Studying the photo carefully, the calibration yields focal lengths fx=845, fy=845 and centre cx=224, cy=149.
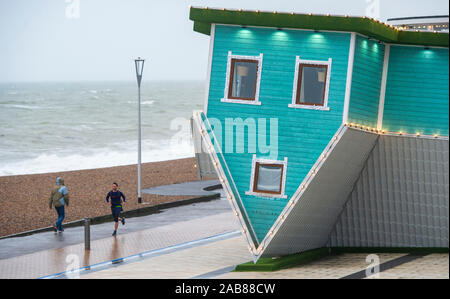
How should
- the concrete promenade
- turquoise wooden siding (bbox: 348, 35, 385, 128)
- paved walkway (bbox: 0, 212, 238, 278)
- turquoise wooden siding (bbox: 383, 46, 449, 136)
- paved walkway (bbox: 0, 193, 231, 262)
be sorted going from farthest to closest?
1. paved walkway (bbox: 0, 193, 231, 262)
2. paved walkway (bbox: 0, 212, 238, 278)
3. the concrete promenade
4. turquoise wooden siding (bbox: 383, 46, 449, 136)
5. turquoise wooden siding (bbox: 348, 35, 385, 128)

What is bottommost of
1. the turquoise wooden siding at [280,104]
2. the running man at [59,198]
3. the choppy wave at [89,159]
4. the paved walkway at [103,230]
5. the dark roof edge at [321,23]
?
the choppy wave at [89,159]

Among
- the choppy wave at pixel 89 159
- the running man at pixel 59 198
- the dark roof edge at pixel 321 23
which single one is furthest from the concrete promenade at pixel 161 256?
the choppy wave at pixel 89 159

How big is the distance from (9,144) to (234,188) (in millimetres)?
75354

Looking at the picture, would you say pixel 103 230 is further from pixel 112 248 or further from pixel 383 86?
pixel 383 86

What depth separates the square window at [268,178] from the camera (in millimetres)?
22172

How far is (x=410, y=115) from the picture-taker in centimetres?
2214

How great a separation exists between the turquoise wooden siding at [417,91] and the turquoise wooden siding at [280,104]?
182 centimetres

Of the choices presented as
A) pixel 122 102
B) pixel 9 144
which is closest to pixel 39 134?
pixel 9 144

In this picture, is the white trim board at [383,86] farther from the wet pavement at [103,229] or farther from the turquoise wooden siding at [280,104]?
the wet pavement at [103,229]

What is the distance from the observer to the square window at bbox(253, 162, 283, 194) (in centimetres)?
2217

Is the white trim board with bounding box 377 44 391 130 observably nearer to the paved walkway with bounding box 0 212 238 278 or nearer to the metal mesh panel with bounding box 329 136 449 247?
the metal mesh panel with bounding box 329 136 449 247

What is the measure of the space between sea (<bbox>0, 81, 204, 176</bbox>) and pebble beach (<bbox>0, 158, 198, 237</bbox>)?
19.9 metres

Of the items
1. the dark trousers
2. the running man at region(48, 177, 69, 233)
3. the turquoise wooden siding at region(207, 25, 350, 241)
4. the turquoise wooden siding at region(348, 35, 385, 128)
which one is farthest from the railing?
the dark trousers
